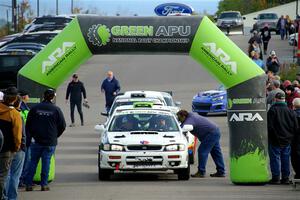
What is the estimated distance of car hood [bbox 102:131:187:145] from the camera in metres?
19.2

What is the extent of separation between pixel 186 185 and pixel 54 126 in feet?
8.64

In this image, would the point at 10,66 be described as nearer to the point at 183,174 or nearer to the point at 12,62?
the point at 12,62

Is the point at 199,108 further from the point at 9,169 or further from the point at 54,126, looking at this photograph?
the point at 9,169

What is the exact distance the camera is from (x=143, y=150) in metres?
19.2

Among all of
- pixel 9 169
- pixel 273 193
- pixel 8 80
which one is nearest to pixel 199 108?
pixel 8 80

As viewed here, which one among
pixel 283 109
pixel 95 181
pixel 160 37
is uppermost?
pixel 160 37

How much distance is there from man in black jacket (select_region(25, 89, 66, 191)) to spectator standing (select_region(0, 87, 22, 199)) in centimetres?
278

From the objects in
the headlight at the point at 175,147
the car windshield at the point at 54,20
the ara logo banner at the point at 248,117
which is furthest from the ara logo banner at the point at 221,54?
the car windshield at the point at 54,20

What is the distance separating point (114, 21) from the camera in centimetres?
1888

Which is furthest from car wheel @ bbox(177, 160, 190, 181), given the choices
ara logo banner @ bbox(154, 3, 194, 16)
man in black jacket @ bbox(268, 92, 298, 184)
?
ara logo banner @ bbox(154, 3, 194, 16)

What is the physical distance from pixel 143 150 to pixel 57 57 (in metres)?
2.30

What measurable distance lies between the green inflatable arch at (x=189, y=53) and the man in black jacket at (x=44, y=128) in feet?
3.92

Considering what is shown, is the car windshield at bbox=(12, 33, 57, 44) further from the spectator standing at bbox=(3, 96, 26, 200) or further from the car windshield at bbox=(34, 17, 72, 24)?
the spectator standing at bbox=(3, 96, 26, 200)

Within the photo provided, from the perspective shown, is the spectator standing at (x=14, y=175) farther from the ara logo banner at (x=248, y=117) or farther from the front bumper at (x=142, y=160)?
the ara logo banner at (x=248, y=117)
